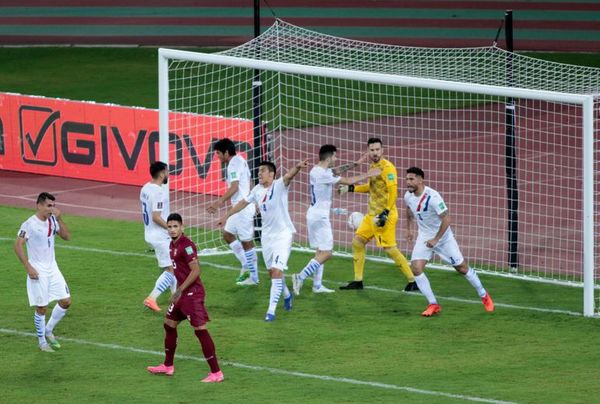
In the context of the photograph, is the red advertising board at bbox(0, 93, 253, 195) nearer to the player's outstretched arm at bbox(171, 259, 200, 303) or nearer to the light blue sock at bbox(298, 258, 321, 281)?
the light blue sock at bbox(298, 258, 321, 281)

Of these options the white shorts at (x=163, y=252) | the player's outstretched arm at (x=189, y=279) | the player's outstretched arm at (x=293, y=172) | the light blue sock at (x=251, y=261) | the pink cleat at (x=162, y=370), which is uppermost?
the player's outstretched arm at (x=293, y=172)

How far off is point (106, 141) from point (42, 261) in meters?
10.9

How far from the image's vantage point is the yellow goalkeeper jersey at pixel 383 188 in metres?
18.2

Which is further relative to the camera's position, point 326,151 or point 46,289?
point 326,151

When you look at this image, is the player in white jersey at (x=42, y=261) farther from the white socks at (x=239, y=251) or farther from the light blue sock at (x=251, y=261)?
the white socks at (x=239, y=251)

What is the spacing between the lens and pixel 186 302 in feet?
46.5

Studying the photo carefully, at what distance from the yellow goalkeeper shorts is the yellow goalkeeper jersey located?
0.34 feet

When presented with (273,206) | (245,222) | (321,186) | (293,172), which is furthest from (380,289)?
(293,172)

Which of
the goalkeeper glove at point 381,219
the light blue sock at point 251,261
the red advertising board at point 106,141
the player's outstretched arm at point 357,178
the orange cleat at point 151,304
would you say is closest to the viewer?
the orange cleat at point 151,304

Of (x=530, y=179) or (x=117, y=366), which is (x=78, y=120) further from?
(x=117, y=366)

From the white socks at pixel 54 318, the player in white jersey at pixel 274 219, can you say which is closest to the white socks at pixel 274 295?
the player in white jersey at pixel 274 219

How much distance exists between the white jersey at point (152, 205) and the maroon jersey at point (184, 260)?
8.92 ft

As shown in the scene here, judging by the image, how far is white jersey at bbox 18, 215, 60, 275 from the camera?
15.3 meters

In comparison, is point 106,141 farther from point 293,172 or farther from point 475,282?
point 475,282
